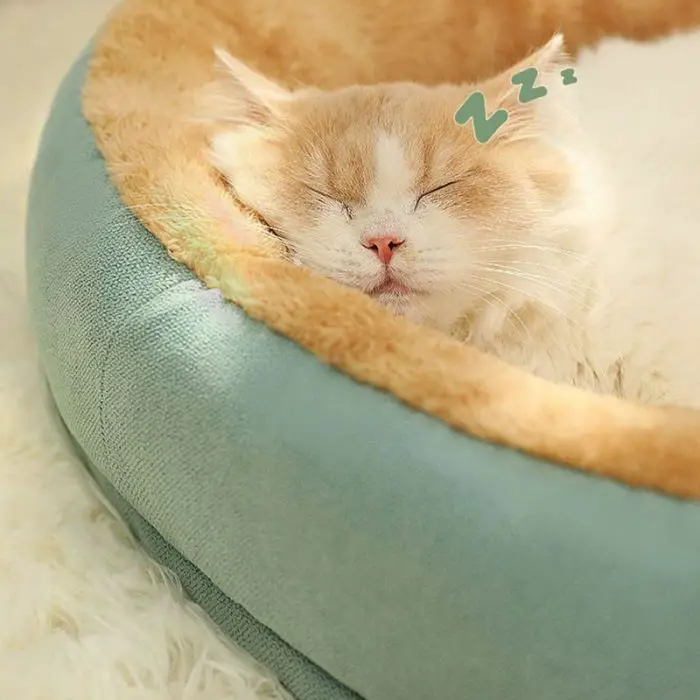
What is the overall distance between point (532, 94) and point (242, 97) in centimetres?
33

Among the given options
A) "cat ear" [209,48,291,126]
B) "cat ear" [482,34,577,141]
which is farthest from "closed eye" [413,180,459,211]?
"cat ear" [209,48,291,126]

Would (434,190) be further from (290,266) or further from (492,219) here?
(290,266)

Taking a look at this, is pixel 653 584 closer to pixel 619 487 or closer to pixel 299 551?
pixel 619 487

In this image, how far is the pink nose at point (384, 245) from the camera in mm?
937

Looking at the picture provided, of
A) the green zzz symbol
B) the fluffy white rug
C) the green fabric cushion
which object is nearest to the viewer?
the green fabric cushion

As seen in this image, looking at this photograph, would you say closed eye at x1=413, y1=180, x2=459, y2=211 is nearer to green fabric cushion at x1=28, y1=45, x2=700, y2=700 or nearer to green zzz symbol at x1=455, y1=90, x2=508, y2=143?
green zzz symbol at x1=455, y1=90, x2=508, y2=143

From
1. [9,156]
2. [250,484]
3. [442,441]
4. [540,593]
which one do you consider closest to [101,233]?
[250,484]

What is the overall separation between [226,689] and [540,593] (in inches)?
14.3

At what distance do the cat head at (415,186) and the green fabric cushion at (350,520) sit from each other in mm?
153

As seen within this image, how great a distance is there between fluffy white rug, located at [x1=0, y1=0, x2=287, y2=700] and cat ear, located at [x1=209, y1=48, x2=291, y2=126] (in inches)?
17.2

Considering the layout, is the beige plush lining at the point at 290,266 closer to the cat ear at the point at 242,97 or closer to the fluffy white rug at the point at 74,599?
the cat ear at the point at 242,97

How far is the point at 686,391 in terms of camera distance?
1.04 m

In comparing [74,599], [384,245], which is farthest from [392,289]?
[74,599]

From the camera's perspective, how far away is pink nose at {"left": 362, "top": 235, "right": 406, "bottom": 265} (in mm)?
937
